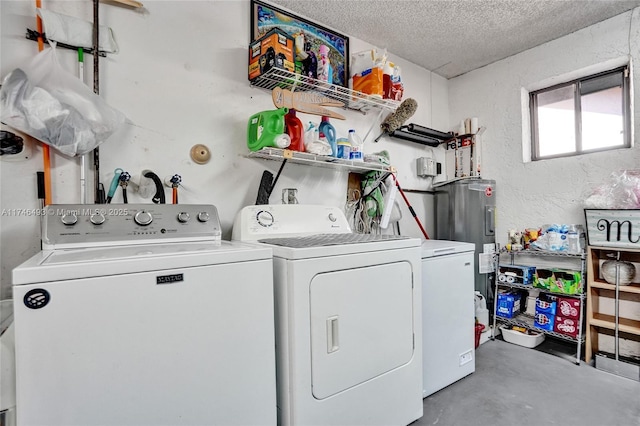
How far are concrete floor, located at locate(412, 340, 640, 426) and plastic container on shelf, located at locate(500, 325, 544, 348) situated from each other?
219 mm

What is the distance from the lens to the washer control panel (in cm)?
126

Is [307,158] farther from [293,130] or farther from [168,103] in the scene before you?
[168,103]

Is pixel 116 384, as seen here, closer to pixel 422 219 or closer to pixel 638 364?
pixel 422 219

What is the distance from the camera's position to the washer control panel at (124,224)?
1.26 m

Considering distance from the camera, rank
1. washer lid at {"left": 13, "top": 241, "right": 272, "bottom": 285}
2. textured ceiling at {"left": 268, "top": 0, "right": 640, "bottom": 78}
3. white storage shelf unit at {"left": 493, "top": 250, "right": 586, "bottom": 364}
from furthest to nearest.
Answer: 1. white storage shelf unit at {"left": 493, "top": 250, "right": 586, "bottom": 364}
2. textured ceiling at {"left": 268, "top": 0, "right": 640, "bottom": 78}
3. washer lid at {"left": 13, "top": 241, "right": 272, "bottom": 285}

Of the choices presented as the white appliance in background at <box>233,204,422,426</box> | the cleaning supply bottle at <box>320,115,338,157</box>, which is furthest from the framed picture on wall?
the white appliance in background at <box>233,204,422,426</box>

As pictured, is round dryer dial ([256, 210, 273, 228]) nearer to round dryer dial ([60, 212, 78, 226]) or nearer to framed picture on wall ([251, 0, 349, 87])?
round dryer dial ([60, 212, 78, 226])

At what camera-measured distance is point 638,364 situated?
86.5 inches

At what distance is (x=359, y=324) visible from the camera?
1424 mm

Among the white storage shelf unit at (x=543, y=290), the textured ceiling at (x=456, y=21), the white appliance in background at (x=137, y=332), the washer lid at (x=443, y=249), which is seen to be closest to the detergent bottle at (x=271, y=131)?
the white appliance in background at (x=137, y=332)

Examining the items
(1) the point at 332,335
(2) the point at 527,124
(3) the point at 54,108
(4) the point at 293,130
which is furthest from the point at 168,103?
(2) the point at 527,124

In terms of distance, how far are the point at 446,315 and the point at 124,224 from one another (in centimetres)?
189

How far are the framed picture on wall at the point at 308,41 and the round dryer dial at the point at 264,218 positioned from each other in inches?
38.6

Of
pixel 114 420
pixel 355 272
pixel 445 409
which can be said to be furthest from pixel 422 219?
pixel 114 420
